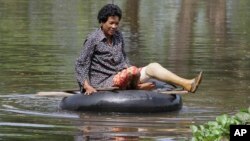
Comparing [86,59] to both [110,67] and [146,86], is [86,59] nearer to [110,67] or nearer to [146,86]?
[110,67]

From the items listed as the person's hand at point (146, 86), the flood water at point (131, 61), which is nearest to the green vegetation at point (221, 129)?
the flood water at point (131, 61)

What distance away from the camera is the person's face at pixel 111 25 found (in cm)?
1365

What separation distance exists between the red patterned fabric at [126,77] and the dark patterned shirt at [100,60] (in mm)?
188

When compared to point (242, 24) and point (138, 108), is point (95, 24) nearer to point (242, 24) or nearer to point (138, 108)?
point (242, 24)

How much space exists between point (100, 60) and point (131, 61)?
6.64 m

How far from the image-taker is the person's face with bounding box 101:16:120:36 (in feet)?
44.8

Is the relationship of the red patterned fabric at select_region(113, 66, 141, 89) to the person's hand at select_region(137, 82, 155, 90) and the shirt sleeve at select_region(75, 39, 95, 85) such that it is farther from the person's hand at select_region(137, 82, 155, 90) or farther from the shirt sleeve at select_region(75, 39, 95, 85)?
the shirt sleeve at select_region(75, 39, 95, 85)

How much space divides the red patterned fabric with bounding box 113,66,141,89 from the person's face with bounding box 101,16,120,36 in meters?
0.57

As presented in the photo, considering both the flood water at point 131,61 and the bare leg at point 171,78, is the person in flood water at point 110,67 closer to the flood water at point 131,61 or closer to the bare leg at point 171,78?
the bare leg at point 171,78

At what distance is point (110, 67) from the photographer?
45.7ft

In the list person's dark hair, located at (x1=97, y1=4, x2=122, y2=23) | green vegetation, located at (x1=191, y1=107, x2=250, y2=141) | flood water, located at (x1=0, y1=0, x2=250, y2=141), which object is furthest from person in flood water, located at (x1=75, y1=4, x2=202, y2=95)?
green vegetation, located at (x1=191, y1=107, x2=250, y2=141)

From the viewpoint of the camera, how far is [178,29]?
30344 millimetres

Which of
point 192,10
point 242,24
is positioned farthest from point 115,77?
point 192,10

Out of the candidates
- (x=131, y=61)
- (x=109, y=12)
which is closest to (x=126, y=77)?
(x=109, y=12)
